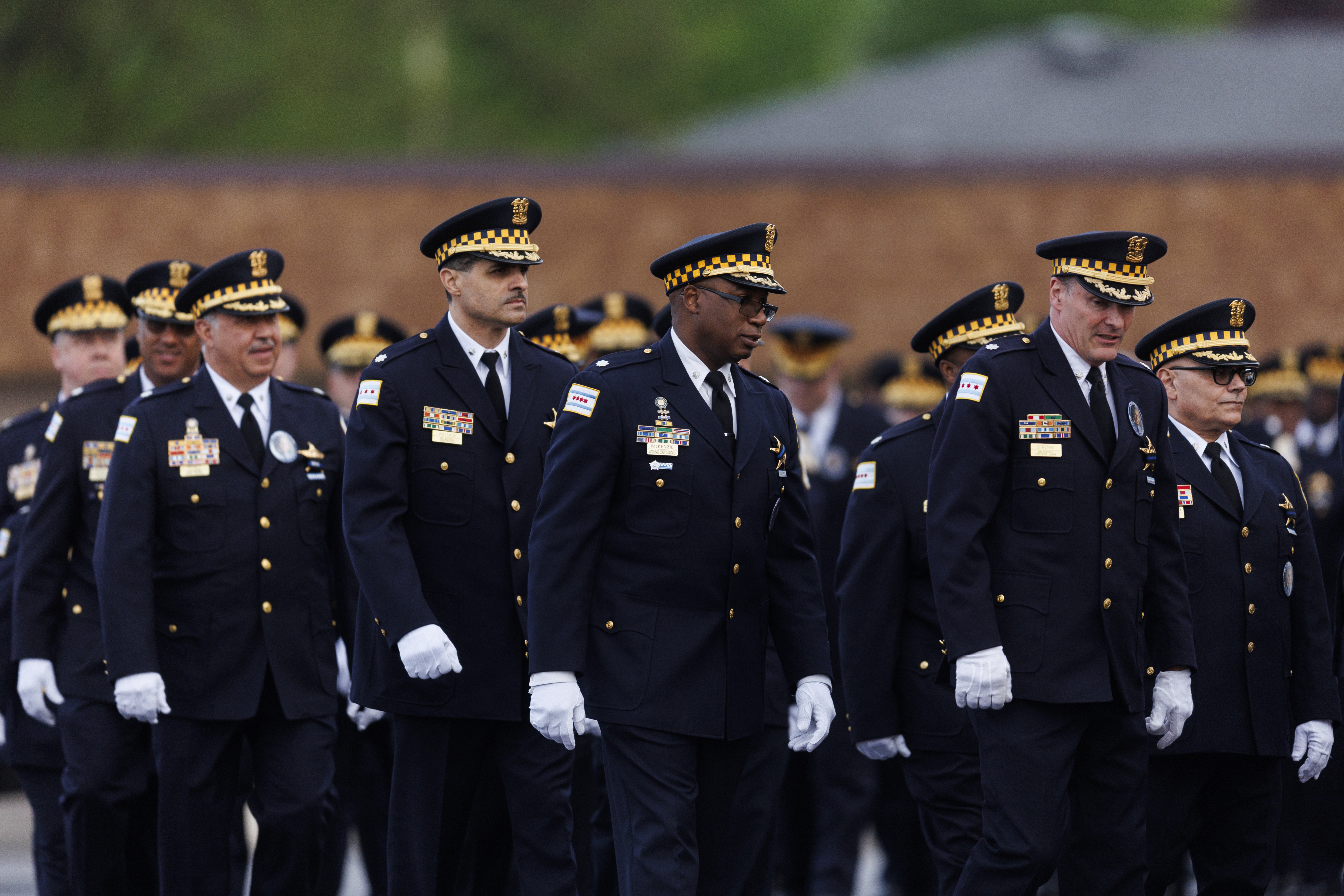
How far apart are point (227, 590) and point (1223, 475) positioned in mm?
3790

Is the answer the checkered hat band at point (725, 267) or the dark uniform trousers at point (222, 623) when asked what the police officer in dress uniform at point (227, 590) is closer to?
the dark uniform trousers at point (222, 623)

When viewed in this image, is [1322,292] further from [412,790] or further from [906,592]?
[412,790]

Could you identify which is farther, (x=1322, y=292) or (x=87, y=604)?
(x=1322, y=292)

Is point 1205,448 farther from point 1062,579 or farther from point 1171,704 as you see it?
point 1062,579

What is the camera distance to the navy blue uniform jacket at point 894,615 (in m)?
7.14

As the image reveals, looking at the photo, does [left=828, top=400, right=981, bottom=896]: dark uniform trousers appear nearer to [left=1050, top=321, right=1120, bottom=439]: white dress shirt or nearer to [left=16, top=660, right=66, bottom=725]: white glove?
[left=1050, top=321, right=1120, bottom=439]: white dress shirt

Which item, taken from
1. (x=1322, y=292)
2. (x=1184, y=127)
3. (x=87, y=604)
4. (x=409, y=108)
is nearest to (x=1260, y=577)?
(x=87, y=604)

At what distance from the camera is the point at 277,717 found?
7145mm

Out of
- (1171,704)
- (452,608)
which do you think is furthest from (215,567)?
(1171,704)

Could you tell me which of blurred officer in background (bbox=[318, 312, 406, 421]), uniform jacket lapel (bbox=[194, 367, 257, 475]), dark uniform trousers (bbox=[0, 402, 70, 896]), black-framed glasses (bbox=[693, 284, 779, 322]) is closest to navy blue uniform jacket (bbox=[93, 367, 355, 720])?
uniform jacket lapel (bbox=[194, 367, 257, 475])

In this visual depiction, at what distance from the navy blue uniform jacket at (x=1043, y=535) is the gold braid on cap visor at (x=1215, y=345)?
943mm

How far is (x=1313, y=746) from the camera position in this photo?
7.18 m

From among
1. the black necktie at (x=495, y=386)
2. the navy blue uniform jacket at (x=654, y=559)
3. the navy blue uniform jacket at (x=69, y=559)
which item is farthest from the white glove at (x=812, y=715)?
the navy blue uniform jacket at (x=69, y=559)

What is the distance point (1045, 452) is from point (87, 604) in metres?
4.04
